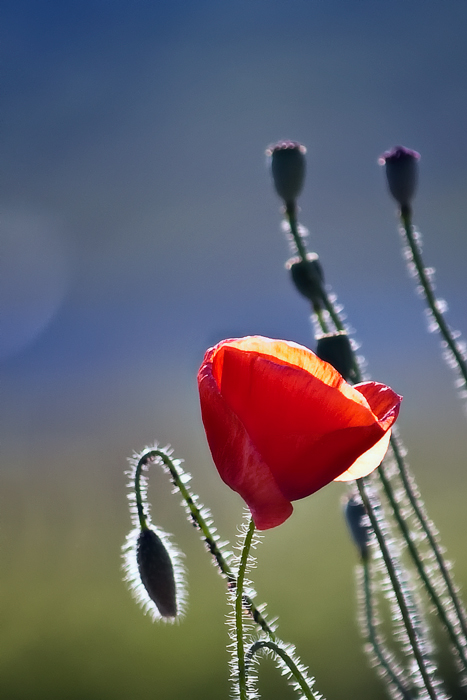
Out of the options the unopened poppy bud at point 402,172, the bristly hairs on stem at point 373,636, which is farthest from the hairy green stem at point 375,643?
the unopened poppy bud at point 402,172

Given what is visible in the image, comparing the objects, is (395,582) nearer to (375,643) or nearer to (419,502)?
(419,502)

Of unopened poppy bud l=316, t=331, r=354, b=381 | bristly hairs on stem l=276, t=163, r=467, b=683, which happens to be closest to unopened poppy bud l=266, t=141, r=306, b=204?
bristly hairs on stem l=276, t=163, r=467, b=683

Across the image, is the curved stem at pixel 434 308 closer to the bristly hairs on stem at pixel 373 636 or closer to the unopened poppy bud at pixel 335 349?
the unopened poppy bud at pixel 335 349

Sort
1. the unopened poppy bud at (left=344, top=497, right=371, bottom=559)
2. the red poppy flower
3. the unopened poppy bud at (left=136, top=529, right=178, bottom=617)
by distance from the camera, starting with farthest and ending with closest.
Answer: the unopened poppy bud at (left=344, top=497, right=371, bottom=559) → the unopened poppy bud at (left=136, top=529, right=178, bottom=617) → the red poppy flower

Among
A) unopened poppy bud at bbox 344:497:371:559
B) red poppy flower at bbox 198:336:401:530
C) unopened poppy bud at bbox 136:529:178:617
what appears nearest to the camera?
red poppy flower at bbox 198:336:401:530

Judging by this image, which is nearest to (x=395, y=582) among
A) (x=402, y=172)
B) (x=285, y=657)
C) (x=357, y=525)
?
(x=285, y=657)

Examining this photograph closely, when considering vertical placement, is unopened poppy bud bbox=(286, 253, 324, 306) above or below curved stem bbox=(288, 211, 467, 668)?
above

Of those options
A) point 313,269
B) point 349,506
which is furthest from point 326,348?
point 349,506

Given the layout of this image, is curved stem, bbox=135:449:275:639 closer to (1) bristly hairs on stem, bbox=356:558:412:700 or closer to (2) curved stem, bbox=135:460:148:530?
(2) curved stem, bbox=135:460:148:530

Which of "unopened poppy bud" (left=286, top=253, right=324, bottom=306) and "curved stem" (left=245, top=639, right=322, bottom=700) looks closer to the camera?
"curved stem" (left=245, top=639, right=322, bottom=700)
